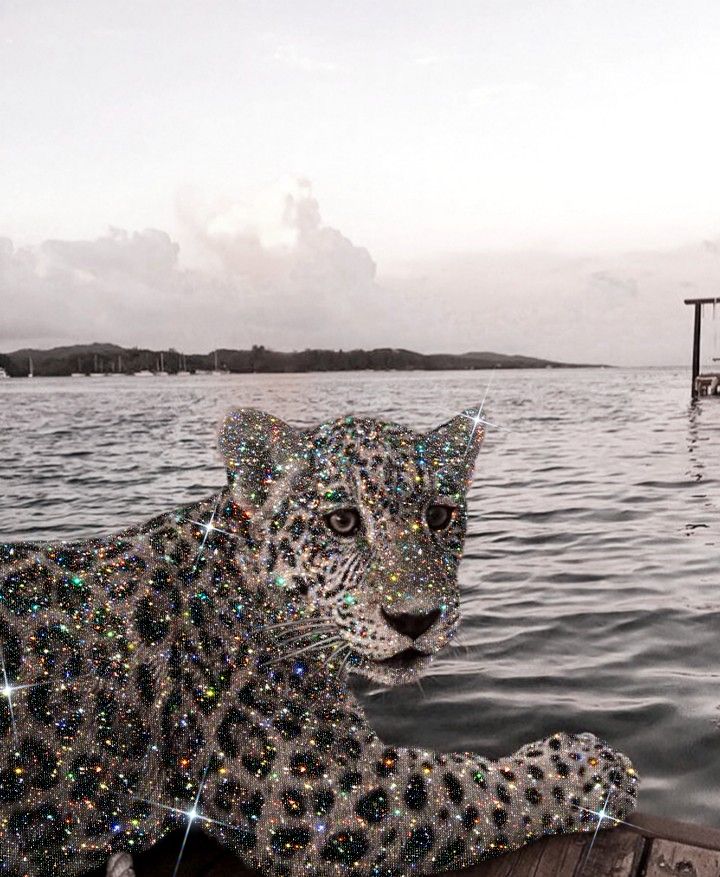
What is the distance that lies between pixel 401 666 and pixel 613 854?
989 mm

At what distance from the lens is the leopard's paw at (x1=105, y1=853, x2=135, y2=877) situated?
2619 millimetres

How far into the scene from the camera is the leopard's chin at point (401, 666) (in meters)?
2.68

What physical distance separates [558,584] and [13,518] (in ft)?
28.2

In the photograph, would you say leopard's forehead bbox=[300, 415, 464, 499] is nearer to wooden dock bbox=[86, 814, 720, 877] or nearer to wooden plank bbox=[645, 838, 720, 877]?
wooden dock bbox=[86, 814, 720, 877]

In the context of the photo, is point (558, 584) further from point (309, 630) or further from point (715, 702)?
point (309, 630)

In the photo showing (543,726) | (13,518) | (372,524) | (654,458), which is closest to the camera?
(372,524)

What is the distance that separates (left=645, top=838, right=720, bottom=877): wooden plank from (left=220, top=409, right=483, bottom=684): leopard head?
3.39 feet

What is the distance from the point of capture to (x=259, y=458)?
9.53 ft

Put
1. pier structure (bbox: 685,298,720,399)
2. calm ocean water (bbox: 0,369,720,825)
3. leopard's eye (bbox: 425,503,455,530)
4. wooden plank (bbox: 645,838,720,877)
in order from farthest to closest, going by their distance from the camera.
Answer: pier structure (bbox: 685,298,720,399) < calm ocean water (bbox: 0,369,720,825) < leopard's eye (bbox: 425,503,455,530) < wooden plank (bbox: 645,838,720,877)

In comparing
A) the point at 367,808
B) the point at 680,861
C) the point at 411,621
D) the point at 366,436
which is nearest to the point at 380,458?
the point at 366,436

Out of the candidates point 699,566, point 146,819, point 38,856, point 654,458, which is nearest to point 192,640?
point 146,819

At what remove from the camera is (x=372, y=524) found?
2797mm

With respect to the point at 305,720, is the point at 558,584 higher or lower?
lower

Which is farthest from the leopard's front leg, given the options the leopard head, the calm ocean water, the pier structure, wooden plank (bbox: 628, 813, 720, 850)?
the pier structure
